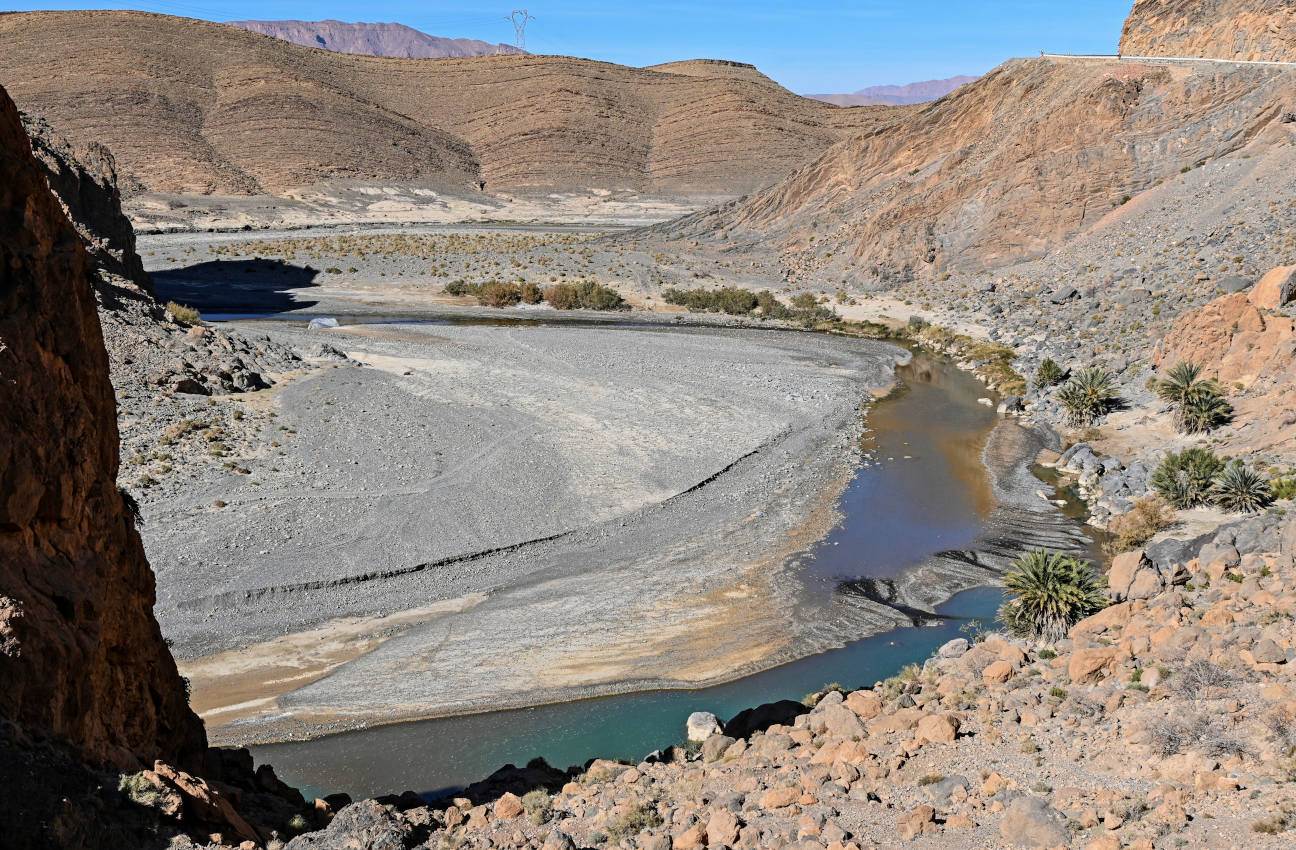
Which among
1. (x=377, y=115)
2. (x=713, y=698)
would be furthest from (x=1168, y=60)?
(x=377, y=115)

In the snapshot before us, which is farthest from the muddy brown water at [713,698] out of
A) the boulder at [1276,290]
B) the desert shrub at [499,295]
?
the desert shrub at [499,295]

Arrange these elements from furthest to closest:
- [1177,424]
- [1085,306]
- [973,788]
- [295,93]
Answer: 1. [295,93]
2. [1085,306]
3. [1177,424]
4. [973,788]

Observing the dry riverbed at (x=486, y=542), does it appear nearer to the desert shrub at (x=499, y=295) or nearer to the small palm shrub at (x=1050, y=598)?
the small palm shrub at (x=1050, y=598)

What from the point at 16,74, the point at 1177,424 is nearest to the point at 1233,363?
the point at 1177,424

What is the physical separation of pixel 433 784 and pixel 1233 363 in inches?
924

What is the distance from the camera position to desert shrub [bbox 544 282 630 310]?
54.0 m

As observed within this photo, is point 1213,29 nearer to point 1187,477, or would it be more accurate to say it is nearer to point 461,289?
point 461,289

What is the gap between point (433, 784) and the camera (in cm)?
1443

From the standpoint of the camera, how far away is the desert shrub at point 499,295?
54.4 meters

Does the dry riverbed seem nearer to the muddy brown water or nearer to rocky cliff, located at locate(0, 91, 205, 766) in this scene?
the muddy brown water

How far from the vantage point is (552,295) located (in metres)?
54.6

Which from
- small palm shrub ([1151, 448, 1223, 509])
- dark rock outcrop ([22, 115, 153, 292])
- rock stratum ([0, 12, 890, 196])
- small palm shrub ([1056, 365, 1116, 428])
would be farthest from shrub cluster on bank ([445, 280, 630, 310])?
rock stratum ([0, 12, 890, 196])

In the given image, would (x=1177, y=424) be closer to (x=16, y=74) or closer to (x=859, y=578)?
(x=859, y=578)

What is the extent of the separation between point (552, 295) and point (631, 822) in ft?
149
